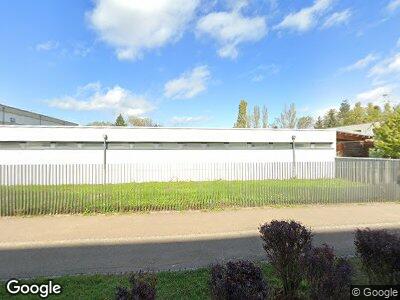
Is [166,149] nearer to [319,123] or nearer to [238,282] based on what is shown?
[238,282]

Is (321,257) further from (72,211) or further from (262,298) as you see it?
(72,211)

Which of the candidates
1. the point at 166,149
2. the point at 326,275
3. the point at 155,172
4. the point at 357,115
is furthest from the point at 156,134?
the point at 357,115

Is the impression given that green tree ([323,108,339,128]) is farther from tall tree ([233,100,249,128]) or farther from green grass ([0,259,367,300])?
green grass ([0,259,367,300])

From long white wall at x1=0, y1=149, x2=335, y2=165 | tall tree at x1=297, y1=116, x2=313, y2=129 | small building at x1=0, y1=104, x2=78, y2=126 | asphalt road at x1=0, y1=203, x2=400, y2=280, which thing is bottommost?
asphalt road at x1=0, y1=203, x2=400, y2=280

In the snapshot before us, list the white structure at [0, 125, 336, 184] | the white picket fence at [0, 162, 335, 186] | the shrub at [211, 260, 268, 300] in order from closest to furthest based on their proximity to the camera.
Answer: the shrub at [211, 260, 268, 300] → the white picket fence at [0, 162, 335, 186] → the white structure at [0, 125, 336, 184]

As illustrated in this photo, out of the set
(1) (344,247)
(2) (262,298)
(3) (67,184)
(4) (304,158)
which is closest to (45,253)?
(3) (67,184)

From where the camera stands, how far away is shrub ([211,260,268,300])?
317 cm

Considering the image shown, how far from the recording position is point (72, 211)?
10.6 meters

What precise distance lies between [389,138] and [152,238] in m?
16.3

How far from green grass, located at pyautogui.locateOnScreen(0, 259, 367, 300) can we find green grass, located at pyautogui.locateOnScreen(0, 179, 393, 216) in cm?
548

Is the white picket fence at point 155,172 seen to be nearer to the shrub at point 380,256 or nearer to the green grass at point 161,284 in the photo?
the green grass at point 161,284

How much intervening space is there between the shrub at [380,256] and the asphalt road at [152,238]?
2407 mm

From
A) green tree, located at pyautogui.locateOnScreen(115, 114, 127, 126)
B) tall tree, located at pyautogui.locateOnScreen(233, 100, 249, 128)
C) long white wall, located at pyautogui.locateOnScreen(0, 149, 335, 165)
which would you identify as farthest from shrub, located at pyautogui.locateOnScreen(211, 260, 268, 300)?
green tree, located at pyautogui.locateOnScreen(115, 114, 127, 126)

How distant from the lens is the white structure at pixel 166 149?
17.8 m
